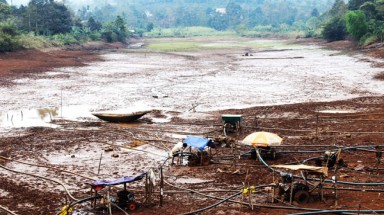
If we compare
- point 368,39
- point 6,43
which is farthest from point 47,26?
point 368,39

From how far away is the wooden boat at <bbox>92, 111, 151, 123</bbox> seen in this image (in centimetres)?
2459

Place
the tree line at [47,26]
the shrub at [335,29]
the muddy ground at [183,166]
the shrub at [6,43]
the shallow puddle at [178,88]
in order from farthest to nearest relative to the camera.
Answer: the shrub at [335,29] < the tree line at [47,26] < the shrub at [6,43] < the shallow puddle at [178,88] < the muddy ground at [183,166]

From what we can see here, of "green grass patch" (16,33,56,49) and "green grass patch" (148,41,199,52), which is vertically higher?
"green grass patch" (16,33,56,49)

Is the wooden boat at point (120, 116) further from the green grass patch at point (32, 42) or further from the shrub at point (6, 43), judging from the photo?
the green grass patch at point (32, 42)

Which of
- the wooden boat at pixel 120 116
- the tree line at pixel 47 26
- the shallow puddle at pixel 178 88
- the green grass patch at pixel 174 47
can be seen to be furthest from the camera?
the green grass patch at pixel 174 47

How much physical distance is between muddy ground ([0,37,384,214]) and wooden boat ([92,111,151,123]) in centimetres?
49

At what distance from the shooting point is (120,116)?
2458cm

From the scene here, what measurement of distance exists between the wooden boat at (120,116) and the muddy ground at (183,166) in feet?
1.62

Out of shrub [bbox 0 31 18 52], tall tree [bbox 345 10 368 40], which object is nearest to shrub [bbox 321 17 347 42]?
tall tree [bbox 345 10 368 40]

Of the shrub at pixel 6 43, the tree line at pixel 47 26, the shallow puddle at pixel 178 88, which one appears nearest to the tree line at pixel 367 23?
the shallow puddle at pixel 178 88

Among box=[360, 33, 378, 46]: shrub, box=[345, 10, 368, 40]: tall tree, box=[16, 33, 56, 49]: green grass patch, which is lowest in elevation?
box=[360, 33, 378, 46]: shrub

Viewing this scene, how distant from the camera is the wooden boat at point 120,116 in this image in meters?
24.6

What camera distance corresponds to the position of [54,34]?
8462cm

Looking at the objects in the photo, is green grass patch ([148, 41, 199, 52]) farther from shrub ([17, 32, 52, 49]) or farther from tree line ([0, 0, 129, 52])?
shrub ([17, 32, 52, 49])
